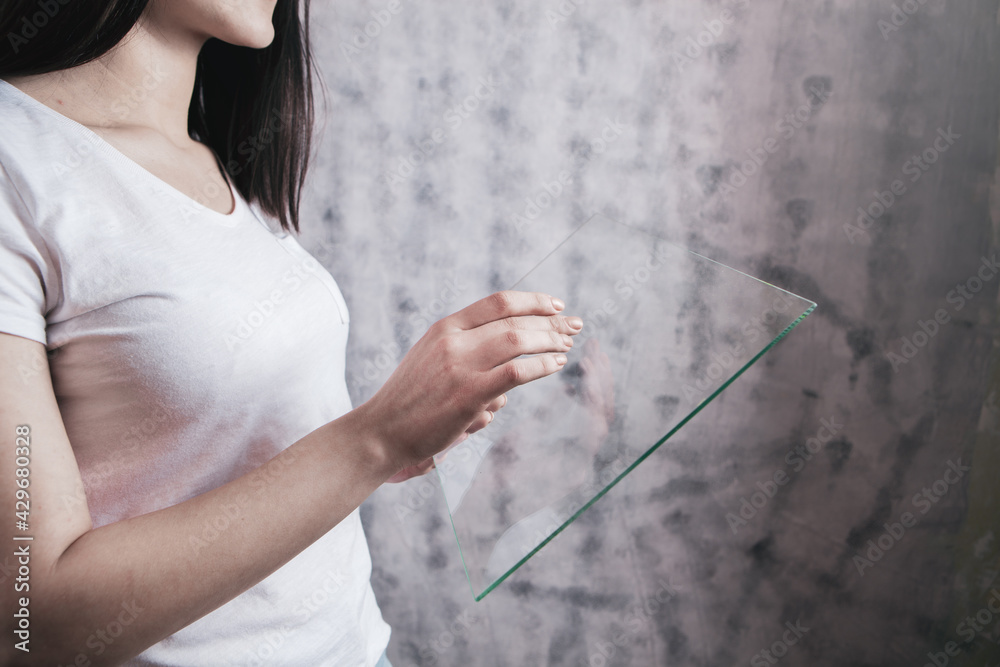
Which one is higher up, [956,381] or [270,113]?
[270,113]

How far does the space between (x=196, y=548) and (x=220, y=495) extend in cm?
4

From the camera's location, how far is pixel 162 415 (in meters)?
0.51

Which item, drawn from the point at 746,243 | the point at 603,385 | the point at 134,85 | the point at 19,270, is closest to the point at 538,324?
the point at 603,385

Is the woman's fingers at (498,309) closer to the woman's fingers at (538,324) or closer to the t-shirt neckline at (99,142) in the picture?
the woman's fingers at (538,324)

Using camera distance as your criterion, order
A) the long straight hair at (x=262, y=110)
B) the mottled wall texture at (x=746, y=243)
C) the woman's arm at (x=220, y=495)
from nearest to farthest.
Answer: the woman's arm at (x=220, y=495)
the long straight hair at (x=262, y=110)
the mottled wall texture at (x=746, y=243)

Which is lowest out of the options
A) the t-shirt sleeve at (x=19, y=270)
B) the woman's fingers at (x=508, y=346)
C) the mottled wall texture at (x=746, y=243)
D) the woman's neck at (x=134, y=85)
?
the mottled wall texture at (x=746, y=243)

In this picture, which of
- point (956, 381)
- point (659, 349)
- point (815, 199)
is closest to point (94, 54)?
point (659, 349)

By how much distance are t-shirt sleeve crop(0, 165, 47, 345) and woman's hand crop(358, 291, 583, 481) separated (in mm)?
242

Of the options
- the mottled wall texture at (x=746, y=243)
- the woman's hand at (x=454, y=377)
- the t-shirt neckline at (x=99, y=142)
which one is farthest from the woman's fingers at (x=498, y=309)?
the mottled wall texture at (x=746, y=243)

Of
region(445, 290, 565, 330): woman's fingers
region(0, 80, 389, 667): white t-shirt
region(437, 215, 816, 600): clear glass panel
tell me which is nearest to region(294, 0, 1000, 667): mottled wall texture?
region(437, 215, 816, 600): clear glass panel

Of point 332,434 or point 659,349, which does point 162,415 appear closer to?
point 332,434

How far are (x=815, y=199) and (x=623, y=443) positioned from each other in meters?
0.87

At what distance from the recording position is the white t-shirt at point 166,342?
0.45 m

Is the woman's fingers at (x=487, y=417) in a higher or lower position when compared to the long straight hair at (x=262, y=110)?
lower
